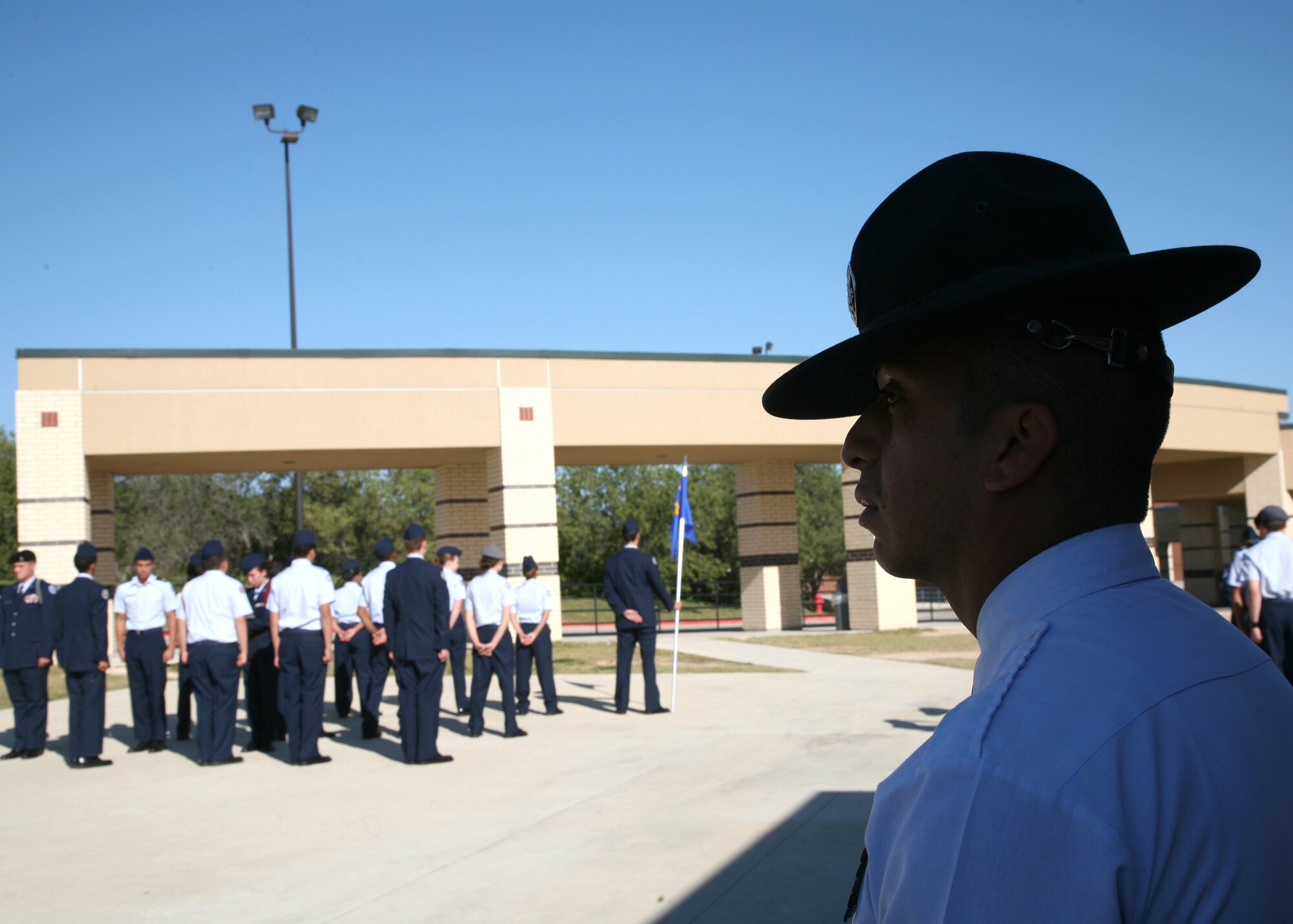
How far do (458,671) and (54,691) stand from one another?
848cm

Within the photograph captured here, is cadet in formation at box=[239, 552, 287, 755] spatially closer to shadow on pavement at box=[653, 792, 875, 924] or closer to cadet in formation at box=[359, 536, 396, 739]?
cadet in formation at box=[359, 536, 396, 739]

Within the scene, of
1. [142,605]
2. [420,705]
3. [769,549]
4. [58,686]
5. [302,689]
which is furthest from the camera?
[769,549]

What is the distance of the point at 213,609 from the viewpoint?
34.7 ft

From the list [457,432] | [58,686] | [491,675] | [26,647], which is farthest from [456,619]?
[457,432]

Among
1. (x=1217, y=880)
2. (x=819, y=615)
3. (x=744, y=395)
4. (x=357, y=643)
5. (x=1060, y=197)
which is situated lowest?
(x=819, y=615)

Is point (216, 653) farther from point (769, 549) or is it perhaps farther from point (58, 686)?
point (769, 549)

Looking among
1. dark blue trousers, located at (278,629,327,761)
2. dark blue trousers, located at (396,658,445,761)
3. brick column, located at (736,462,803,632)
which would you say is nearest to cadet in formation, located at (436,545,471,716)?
dark blue trousers, located at (396,658,445,761)

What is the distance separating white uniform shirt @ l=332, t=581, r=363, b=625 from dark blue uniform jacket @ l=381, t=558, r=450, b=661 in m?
2.84

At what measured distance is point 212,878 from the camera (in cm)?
636

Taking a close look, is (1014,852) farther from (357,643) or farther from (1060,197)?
(357,643)

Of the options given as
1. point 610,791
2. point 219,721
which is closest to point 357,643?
point 219,721

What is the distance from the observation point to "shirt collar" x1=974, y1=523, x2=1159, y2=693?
3.56 feet

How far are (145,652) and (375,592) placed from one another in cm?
265

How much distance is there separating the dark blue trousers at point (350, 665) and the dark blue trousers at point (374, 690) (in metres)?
0.03
